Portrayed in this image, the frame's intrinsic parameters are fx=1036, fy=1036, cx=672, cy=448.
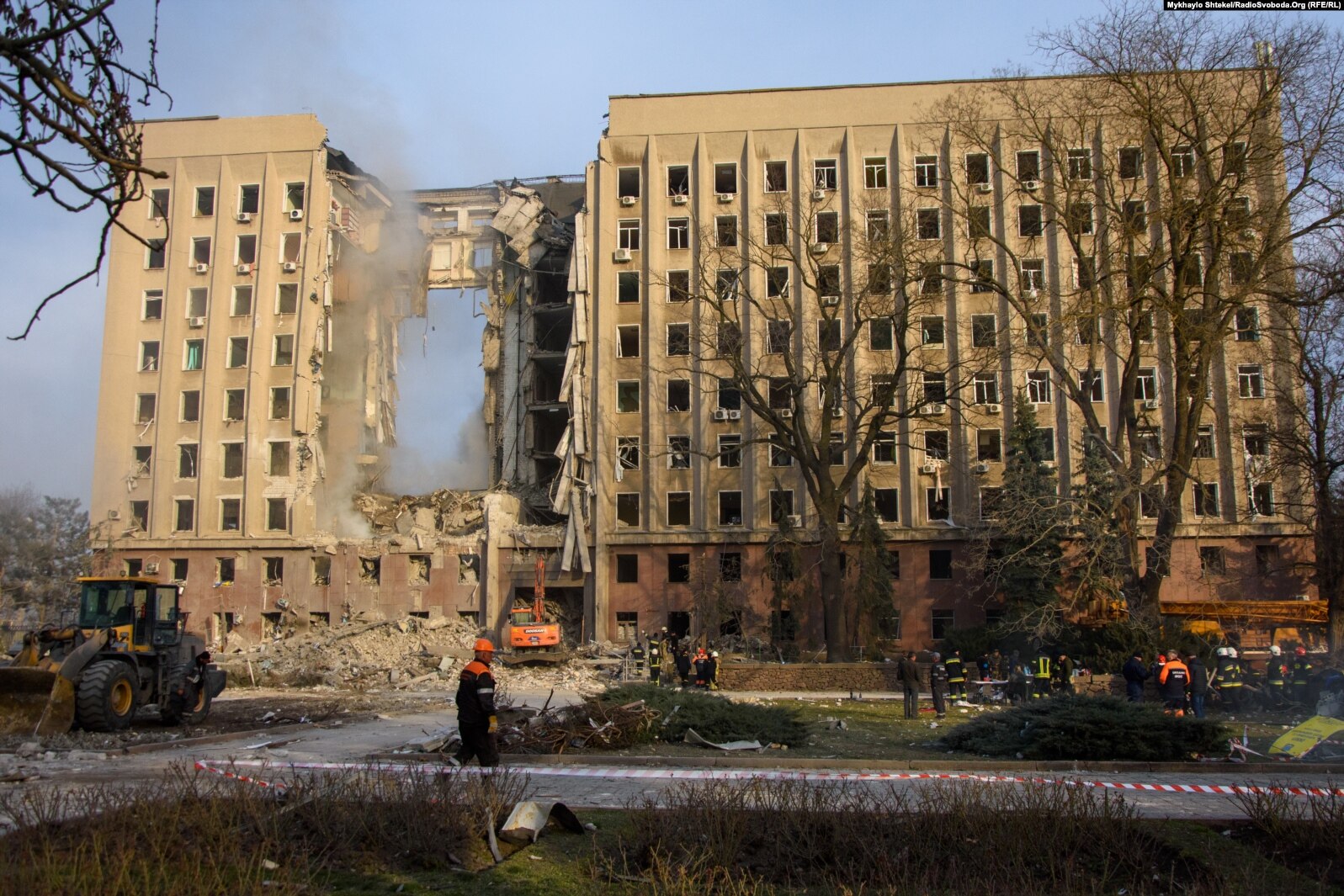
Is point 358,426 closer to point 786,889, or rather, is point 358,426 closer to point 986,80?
point 986,80

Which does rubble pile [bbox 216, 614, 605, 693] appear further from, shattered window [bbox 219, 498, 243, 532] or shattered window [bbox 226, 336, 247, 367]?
shattered window [bbox 226, 336, 247, 367]

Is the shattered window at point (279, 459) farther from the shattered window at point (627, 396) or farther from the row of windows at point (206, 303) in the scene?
the shattered window at point (627, 396)

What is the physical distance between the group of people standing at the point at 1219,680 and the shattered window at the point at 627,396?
27251 mm

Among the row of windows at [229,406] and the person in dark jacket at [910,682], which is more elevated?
the row of windows at [229,406]

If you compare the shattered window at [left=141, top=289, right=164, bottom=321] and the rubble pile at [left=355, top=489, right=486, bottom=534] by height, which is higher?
the shattered window at [left=141, top=289, right=164, bottom=321]

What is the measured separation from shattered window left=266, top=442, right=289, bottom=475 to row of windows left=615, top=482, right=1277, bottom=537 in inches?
674

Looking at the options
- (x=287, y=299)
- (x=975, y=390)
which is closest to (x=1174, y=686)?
(x=975, y=390)

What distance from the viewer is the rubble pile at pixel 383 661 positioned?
3534cm

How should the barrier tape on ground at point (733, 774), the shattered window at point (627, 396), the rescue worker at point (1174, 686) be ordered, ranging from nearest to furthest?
the barrier tape on ground at point (733, 774) → the rescue worker at point (1174, 686) → the shattered window at point (627, 396)

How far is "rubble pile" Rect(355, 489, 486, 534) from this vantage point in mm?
53406

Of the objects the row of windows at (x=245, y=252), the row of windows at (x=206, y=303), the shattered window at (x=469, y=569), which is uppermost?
the row of windows at (x=245, y=252)

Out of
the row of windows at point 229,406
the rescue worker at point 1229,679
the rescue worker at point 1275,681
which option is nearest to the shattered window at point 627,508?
the row of windows at point 229,406

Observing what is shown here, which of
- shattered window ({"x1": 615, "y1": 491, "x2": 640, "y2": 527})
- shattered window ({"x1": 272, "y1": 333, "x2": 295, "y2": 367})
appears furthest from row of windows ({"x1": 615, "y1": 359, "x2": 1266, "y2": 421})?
shattered window ({"x1": 272, "y1": 333, "x2": 295, "y2": 367})

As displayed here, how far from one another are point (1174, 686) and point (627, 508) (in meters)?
31.9
